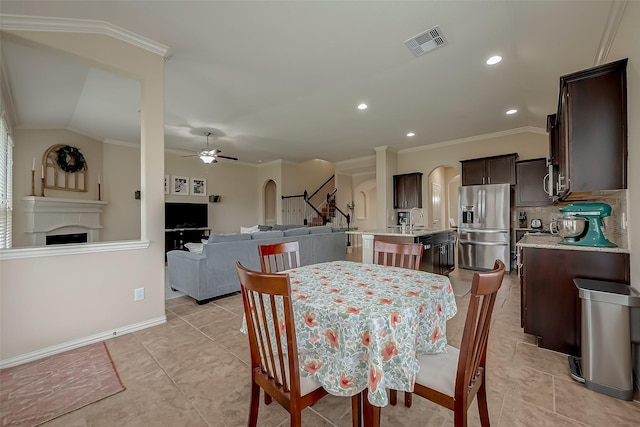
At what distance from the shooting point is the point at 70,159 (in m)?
5.33

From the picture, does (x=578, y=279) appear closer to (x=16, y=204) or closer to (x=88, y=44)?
(x=88, y=44)

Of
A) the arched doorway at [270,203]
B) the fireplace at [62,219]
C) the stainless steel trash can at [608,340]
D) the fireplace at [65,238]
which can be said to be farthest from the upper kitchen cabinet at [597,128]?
the arched doorway at [270,203]

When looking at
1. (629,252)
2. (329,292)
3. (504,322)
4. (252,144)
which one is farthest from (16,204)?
(629,252)

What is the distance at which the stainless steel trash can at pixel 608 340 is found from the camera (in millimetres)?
1734

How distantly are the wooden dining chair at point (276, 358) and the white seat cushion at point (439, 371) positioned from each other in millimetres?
471

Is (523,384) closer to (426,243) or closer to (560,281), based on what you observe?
(560,281)

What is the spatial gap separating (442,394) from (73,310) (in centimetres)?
300

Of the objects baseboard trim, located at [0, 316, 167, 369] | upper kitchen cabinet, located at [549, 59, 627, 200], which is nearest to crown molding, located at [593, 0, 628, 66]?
upper kitchen cabinet, located at [549, 59, 627, 200]

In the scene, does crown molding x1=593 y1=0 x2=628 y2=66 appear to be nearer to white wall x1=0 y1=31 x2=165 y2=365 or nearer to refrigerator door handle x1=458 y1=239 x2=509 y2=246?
refrigerator door handle x1=458 y1=239 x2=509 y2=246

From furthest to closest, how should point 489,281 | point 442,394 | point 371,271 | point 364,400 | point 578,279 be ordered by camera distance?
point 578,279 → point 371,271 → point 364,400 → point 442,394 → point 489,281

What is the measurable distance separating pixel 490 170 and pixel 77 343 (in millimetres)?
6673

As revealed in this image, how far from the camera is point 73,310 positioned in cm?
237

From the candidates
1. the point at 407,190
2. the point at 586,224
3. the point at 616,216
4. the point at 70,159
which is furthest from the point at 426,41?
the point at 70,159

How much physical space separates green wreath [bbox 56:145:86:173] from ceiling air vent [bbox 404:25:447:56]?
643 centimetres
